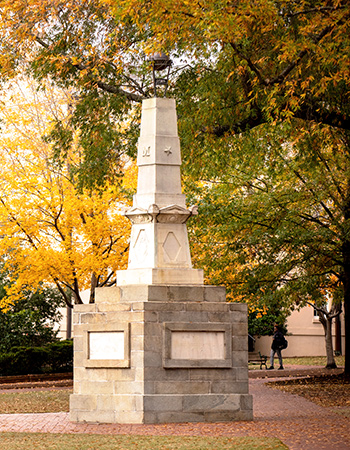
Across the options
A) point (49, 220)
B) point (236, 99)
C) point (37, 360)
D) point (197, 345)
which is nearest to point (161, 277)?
point (197, 345)

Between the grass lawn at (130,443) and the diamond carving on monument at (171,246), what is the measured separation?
3365 millimetres

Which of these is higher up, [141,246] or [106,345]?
[141,246]

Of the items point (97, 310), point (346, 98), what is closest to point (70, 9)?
point (346, 98)

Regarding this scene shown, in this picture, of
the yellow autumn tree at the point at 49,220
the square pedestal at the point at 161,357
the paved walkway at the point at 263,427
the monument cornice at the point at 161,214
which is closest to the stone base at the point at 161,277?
the square pedestal at the point at 161,357

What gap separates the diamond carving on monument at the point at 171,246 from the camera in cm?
1314

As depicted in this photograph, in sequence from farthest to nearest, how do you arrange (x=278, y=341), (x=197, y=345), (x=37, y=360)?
(x=278, y=341) < (x=37, y=360) < (x=197, y=345)

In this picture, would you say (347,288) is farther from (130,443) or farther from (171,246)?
(130,443)

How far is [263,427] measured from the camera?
38.0 feet

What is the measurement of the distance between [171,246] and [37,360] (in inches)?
662

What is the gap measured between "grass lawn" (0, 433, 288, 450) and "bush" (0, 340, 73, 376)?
17.8 m

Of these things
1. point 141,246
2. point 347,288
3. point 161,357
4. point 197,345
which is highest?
point 141,246

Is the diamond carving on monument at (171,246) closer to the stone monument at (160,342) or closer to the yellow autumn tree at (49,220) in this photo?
the stone monument at (160,342)

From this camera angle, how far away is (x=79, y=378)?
1291cm

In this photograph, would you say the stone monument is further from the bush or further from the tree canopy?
the bush
